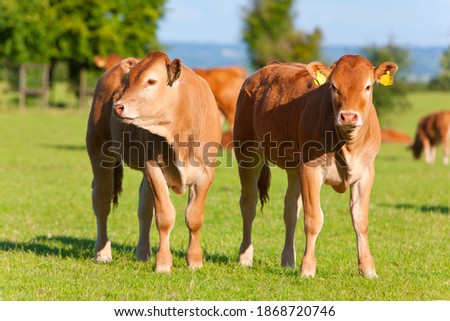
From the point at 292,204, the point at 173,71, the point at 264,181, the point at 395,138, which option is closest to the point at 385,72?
the point at 292,204

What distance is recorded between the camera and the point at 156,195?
7617mm

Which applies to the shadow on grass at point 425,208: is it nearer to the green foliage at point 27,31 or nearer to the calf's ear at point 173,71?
the calf's ear at point 173,71

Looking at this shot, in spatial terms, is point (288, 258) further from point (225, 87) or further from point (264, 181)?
point (225, 87)

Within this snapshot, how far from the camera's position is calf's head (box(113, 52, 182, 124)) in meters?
7.14

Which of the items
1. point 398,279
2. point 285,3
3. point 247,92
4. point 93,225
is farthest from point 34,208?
point 285,3

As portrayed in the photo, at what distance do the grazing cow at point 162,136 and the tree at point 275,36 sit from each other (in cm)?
6653

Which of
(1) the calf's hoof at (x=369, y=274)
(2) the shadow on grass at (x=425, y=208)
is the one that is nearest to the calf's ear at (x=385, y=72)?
(1) the calf's hoof at (x=369, y=274)

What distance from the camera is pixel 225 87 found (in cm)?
2008

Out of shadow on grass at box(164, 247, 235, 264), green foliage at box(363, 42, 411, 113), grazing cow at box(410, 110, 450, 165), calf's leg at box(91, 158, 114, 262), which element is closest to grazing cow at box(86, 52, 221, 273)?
calf's leg at box(91, 158, 114, 262)

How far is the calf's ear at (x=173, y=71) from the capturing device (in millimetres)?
7402

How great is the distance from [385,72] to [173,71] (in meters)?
1.83

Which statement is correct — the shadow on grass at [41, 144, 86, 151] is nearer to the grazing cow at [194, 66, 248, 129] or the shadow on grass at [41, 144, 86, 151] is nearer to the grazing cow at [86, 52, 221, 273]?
the grazing cow at [194, 66, 248, 129]

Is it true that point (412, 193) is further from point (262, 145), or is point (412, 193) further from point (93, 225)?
point (262, 145)
